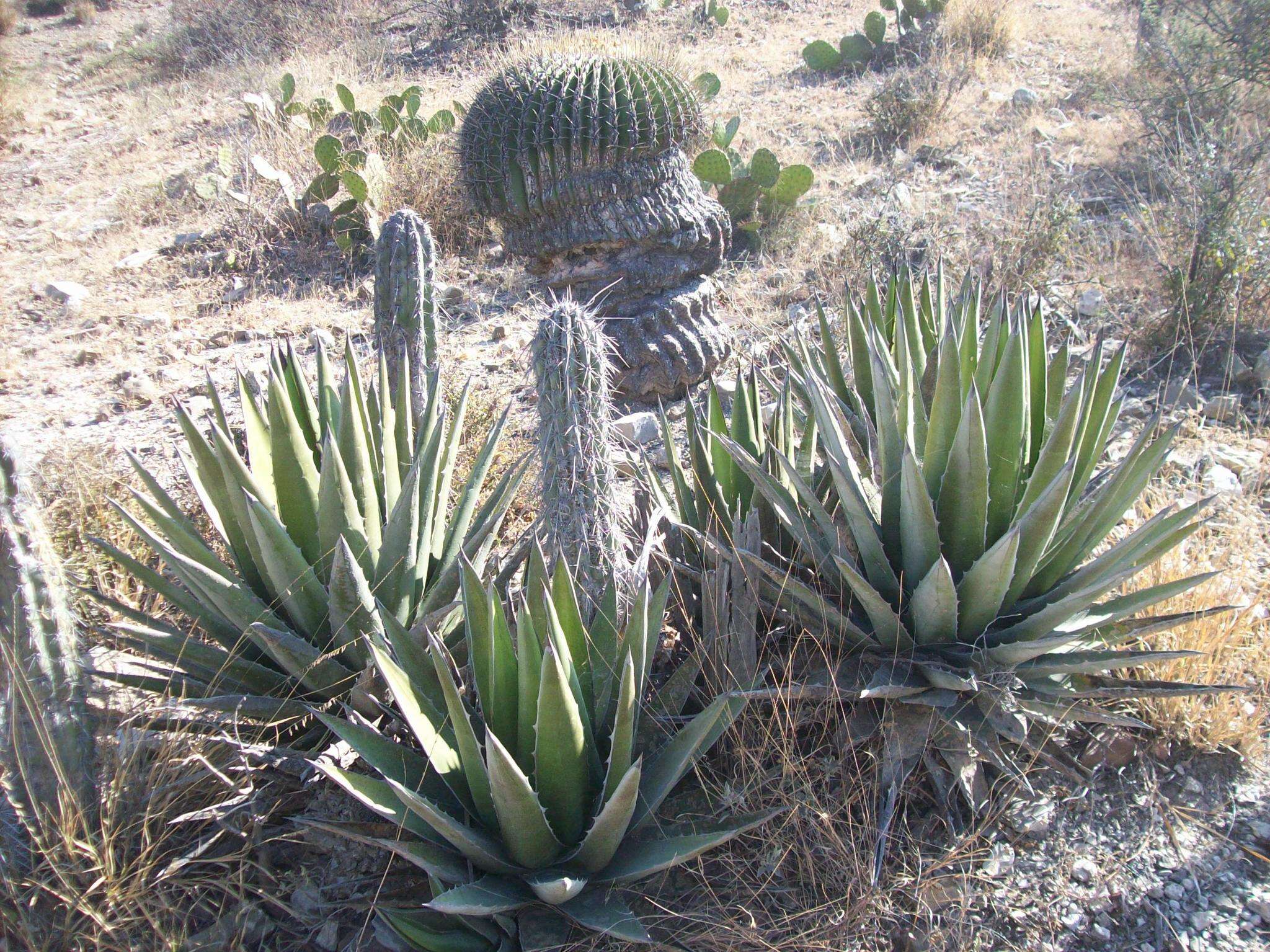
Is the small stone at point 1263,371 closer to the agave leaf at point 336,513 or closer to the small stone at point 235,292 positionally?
the agave leaf at point 336,513

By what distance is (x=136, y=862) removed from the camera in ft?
6.00

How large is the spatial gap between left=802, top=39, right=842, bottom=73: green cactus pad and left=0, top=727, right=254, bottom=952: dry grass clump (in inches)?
370

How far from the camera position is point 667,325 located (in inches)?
173

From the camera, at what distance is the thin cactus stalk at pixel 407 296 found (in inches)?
122

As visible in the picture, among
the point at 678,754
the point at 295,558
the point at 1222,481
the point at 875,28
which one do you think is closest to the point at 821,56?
the point at 875,28

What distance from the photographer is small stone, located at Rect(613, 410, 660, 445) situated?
4062 millimetres

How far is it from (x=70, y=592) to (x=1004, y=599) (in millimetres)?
2823

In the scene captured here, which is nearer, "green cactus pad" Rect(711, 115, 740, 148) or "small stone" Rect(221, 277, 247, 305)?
"small stone" Rect(221, 277, 247, 305)

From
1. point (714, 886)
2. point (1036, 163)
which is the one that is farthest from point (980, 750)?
point (1036, 163)

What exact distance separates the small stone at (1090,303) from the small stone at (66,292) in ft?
21.7

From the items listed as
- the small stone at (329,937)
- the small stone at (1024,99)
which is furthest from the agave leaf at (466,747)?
the small stone at (1024,99)

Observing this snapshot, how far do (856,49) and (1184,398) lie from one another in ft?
22.5

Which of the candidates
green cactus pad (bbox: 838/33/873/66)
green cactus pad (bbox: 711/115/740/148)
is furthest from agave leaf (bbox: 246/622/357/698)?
green cactus pad (bbox: 838/33/873/66)

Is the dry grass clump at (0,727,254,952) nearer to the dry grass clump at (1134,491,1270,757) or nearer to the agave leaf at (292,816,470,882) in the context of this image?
the agave leaf at (292,816,470,882)
